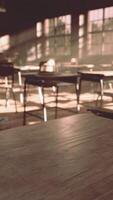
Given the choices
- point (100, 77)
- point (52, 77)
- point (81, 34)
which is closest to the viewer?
point (52, 77)

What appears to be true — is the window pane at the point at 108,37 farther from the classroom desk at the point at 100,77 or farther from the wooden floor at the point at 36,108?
the classroom desk at the point at 100,77

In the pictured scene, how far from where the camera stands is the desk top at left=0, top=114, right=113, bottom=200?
70cm

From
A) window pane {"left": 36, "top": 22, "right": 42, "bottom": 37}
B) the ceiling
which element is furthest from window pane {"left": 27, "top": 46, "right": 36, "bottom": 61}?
the ceiling

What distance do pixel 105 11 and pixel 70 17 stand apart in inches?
→ 62.4

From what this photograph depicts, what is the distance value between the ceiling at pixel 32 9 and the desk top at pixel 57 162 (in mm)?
9011

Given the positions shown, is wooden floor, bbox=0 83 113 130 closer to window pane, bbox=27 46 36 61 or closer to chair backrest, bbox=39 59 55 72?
chair backrest, bbox=39 59 55 72

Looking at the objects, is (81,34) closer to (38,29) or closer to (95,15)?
(95,15)

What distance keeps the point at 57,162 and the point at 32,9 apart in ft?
40.8

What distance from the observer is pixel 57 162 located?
34.5 inches

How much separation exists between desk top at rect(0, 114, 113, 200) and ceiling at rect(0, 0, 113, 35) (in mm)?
9011

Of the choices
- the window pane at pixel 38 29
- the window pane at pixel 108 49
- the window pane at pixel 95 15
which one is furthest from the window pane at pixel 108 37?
the window pane at pixel 38 29

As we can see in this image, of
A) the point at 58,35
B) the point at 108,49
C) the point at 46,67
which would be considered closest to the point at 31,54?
the point at 58,35

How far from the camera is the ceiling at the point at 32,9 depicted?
1044 cm

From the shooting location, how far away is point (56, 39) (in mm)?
11820
